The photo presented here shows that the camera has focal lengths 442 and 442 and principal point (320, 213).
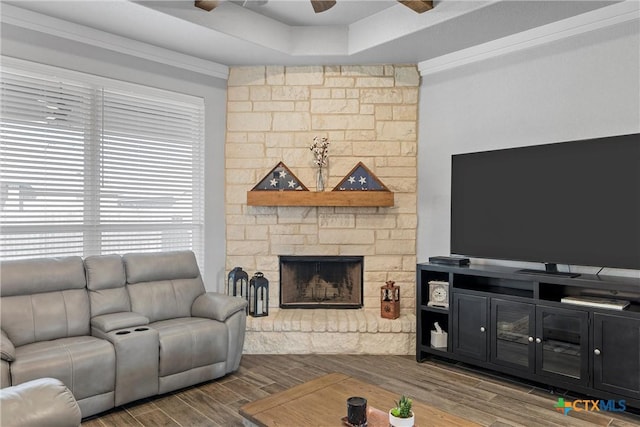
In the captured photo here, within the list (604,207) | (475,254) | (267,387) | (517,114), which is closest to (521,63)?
(517,114)

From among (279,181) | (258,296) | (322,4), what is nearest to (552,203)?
(322,4)

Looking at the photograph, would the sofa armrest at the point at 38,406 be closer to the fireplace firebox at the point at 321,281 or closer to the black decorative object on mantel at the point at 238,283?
the black decorative object on mantel at the point at 238,283

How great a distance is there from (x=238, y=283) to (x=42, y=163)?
6.53ft

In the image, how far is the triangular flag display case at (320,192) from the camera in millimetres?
4266

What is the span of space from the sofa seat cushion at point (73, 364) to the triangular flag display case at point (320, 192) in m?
1.97

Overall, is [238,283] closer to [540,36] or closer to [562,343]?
[562,343]

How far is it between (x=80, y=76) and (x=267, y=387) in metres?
2.92

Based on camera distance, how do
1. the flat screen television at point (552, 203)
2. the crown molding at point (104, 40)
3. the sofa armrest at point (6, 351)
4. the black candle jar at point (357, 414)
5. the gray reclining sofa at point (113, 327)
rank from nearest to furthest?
the black candle jar at point (357, 414), the sofa armrest at point (6, 351), the gray reclining sofa at point (113, 327), the flat screen television at point (552, 203), the crown molding at point (104, 40)

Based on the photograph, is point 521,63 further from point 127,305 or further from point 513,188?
point 127,305

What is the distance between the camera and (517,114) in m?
3.78

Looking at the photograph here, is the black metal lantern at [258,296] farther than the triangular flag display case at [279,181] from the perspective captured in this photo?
No

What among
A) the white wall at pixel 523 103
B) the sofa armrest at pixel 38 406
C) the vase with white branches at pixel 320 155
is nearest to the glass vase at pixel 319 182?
the vase with white branches at pixel 320 155

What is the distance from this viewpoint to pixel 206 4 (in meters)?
3.23

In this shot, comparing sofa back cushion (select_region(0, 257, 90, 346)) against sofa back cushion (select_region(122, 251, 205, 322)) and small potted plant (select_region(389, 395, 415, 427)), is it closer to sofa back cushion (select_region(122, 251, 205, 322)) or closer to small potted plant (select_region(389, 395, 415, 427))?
sofa back cushion (select_region(122, 251, 205, 322))
